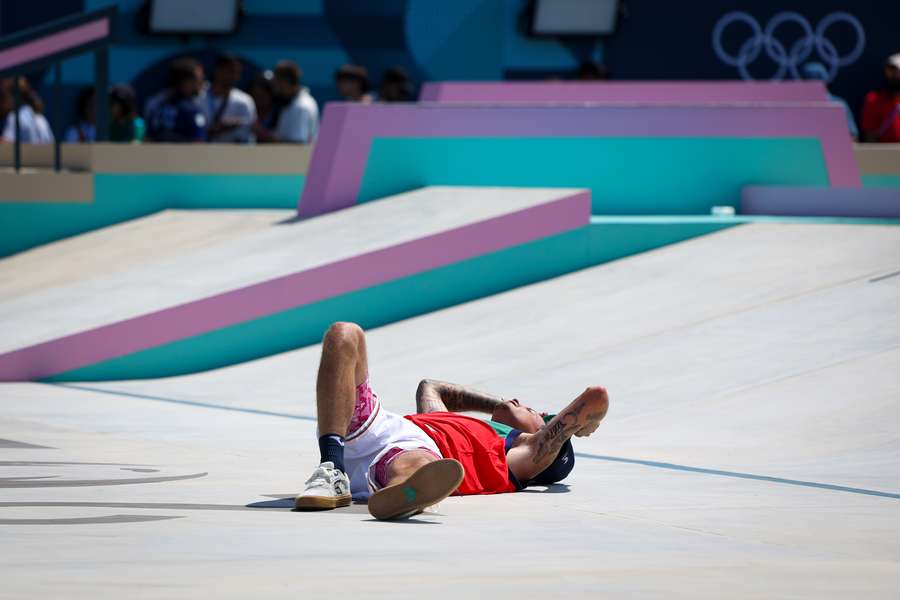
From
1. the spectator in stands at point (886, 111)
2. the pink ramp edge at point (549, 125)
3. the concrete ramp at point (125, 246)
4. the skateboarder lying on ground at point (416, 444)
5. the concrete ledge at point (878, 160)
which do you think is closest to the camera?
the skateboarder lying on ground at point (416, 444)

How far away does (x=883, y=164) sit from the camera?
51.5ft

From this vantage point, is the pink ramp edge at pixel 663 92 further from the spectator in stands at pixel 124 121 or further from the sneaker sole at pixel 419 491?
the sneaker sole at pixel 419 491

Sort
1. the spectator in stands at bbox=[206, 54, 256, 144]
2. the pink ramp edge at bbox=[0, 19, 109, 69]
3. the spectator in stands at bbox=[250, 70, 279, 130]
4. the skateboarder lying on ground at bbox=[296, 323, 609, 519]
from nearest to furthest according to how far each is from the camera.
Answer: the skateboarder lying on ground at bbox=[296, 323, 609, 519], the pink ramp edge at bbox=[0, 19, 109, 69], the spectator in stands at bbox=[206, 54, 256, 144], the spectator in stands at bbox=[250, 70, 279, 130]

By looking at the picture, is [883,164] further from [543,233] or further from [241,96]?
[241,96]

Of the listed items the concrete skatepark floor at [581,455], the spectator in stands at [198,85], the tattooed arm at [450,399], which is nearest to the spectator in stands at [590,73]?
the spectator in stands at [198,85]

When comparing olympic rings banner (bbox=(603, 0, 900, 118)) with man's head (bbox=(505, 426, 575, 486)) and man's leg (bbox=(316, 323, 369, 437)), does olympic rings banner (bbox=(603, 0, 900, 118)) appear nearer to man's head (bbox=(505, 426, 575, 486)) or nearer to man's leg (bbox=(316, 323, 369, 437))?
man's head (bbox=(505, 426, 575, 486))

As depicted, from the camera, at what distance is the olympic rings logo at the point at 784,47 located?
2144cm

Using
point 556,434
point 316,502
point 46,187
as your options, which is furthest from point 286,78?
point 316,502

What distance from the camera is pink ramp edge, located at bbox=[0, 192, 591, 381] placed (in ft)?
37.0

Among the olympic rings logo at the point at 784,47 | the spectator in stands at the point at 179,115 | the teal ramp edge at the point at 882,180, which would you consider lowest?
the spectator in stands at the point at 179,115

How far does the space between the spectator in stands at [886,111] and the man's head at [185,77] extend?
23.8ft

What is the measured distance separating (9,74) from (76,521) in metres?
11.4

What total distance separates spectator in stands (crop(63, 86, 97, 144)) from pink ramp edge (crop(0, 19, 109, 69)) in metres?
1.76

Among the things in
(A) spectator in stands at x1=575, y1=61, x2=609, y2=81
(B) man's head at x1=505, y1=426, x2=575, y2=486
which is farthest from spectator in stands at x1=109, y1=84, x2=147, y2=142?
(B) man's head at x1=505, y1=426, x2=575, y2=486
